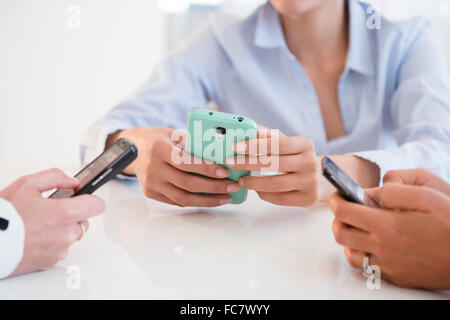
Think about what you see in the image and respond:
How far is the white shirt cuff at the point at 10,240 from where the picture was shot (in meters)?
0.44

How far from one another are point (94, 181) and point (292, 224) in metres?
0.29

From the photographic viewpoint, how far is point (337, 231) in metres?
0.48

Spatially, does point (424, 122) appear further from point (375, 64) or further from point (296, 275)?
point (296, 275)

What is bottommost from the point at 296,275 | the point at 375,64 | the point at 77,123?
the point at 77,123

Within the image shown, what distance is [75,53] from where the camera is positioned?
2170mm

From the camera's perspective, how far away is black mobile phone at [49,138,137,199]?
0.49 metres

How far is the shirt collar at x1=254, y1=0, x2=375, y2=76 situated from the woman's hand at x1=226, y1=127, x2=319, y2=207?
0.53 m

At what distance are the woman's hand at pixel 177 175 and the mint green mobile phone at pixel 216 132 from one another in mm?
25

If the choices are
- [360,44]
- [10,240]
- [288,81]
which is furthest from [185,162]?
[360,44]

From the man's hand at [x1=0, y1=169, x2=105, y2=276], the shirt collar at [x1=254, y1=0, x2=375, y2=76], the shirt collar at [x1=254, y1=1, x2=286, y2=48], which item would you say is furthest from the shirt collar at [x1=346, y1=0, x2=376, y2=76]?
the man's hand at [x1=0, y1=169, x2=105, y2=276]

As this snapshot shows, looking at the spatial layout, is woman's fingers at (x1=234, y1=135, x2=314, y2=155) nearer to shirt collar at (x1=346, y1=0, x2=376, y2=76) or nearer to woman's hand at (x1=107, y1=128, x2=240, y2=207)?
woman's hand at (x1=107, y1=128, x2=240, y2=207)

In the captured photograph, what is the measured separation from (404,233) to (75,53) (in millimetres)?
2043
